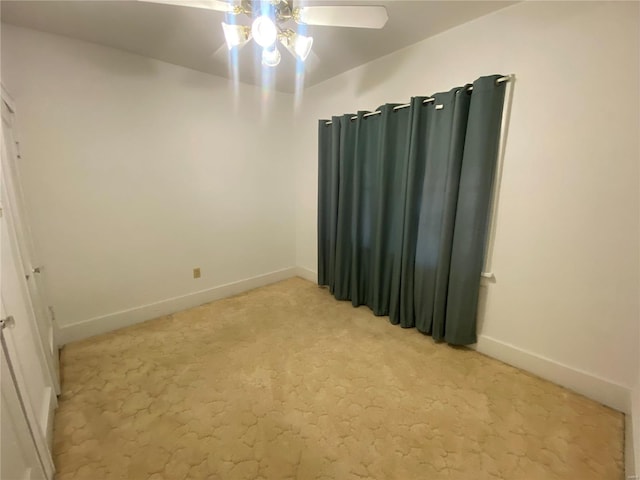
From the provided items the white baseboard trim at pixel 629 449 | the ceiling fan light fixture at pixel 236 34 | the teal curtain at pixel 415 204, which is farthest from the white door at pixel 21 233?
the white baseboard trim at pixel 629 449

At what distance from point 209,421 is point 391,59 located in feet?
9.42

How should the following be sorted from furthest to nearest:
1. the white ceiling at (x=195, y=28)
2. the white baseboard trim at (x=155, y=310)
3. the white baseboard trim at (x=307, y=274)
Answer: the white baseboard trim at (x=307, y=274) → the white baseboard trim at (x=155, y=310) → the white ceiling at (x=195, y=28)

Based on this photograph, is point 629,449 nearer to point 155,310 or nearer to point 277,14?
point 277,14

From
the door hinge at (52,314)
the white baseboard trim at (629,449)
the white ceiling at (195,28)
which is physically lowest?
the white baseboard trim at (629,449)

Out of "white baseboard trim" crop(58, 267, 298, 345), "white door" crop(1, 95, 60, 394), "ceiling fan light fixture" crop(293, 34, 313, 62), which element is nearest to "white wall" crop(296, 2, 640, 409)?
"ceiling fan light fixture" crop(293, 34, 313, 62)

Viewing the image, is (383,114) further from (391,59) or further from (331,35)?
(331,35)

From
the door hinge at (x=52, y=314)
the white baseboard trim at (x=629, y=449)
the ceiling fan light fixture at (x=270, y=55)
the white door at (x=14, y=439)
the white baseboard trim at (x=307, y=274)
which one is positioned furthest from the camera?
the white baseboard trim at (x=307, y=274)

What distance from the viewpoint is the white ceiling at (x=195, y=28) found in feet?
5.61

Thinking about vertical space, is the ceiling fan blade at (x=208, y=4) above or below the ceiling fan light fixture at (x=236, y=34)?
above

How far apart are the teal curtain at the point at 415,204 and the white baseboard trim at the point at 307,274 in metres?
0.40

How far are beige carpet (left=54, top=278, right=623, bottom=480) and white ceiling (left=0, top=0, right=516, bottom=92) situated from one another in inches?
88.1

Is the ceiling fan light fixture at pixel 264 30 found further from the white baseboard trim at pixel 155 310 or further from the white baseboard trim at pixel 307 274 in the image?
the white baseboard trim at pixel 307 274

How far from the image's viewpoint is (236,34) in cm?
146

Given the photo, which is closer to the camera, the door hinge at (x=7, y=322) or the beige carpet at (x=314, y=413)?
the door hinge at (x=7, y=322)
